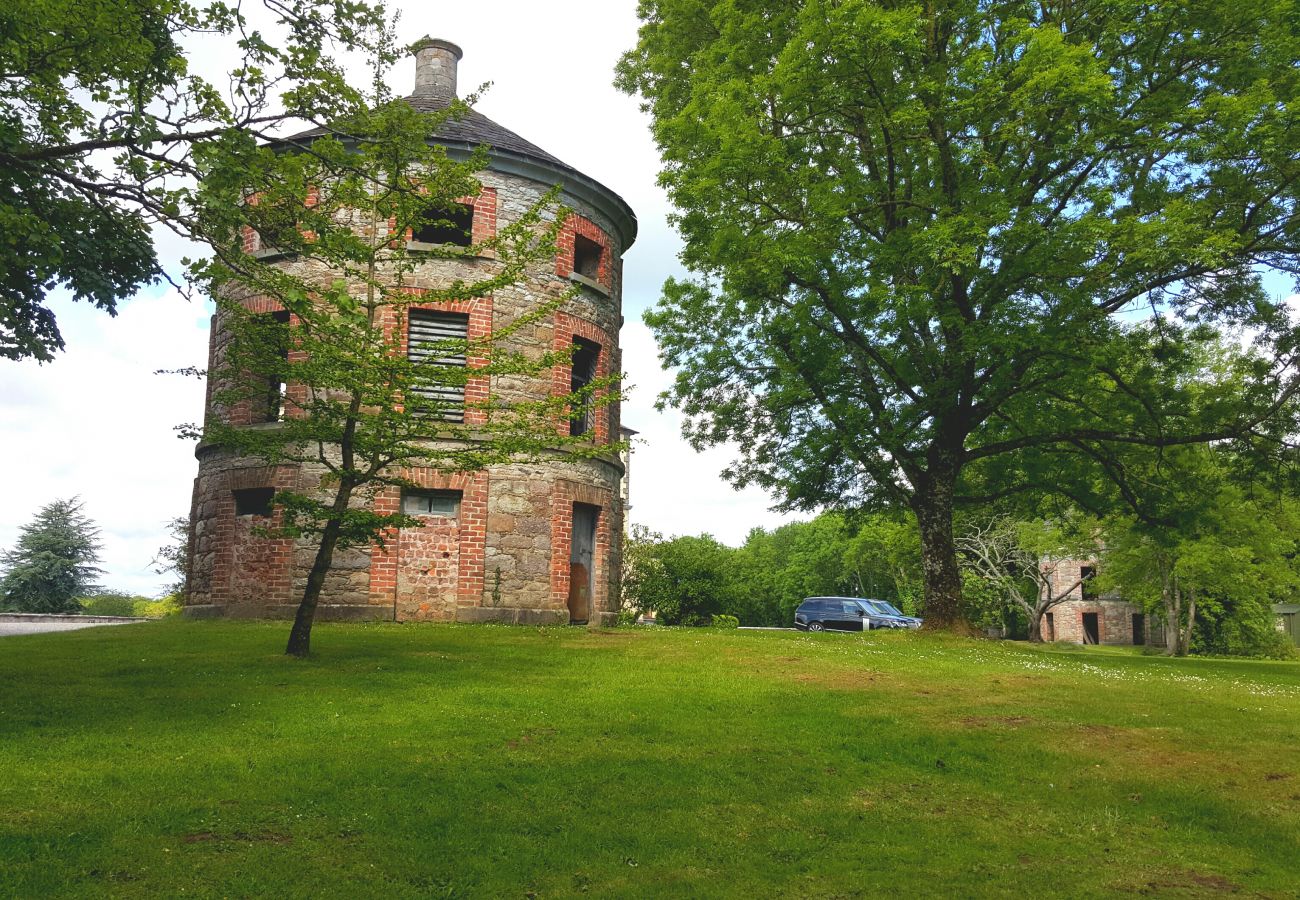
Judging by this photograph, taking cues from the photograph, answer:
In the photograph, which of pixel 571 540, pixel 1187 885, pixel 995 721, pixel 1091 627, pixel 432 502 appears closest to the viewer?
pixel 1187 885

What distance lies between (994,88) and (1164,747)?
10585 millimetres

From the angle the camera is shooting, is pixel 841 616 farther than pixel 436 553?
Yes

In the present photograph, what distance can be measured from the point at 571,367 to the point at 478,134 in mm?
6064

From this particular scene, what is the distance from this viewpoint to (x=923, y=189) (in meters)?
17.2

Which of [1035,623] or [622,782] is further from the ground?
[622,782]

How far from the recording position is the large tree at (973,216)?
14.8m

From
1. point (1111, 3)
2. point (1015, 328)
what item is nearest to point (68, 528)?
point (1015, 328)

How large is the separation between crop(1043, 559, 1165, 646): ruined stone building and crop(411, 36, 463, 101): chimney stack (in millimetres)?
44052

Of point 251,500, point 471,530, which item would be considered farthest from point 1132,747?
point 251,500

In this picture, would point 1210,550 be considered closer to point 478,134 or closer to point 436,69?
point 478,134

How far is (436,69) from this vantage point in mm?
23594

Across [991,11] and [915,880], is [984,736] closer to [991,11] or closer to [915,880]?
[915,880]

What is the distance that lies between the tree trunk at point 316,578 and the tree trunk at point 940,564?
12.1 meters

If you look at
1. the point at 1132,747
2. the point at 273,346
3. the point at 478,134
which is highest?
the point at 478,134
